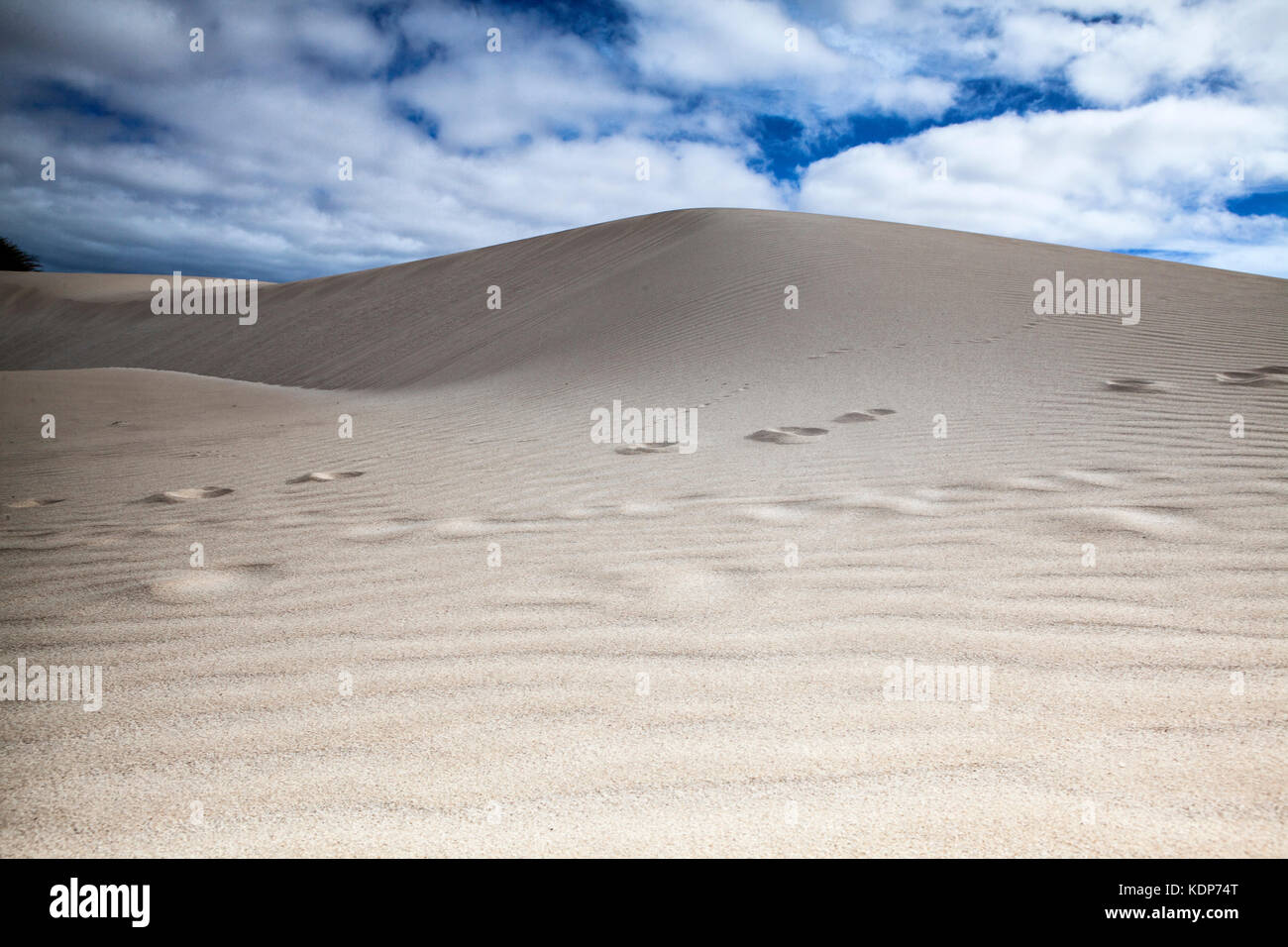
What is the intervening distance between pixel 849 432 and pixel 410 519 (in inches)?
121

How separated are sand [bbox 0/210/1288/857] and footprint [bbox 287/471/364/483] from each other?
1.5 inches

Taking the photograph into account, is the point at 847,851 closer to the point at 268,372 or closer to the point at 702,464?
the point at 702,464

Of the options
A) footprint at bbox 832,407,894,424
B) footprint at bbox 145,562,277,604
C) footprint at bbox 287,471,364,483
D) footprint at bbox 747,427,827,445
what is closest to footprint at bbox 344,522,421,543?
footprint at bbox 145,562,277,604

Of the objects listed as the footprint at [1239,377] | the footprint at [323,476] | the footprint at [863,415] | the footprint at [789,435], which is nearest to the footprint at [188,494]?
the footprint at [323,476]

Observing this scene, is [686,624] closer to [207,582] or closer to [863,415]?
[207,582]

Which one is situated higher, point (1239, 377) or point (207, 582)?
point (1239, 377)

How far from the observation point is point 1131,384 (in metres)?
5.85

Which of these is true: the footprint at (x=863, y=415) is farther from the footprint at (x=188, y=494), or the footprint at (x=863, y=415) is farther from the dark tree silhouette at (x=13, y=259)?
the dark tree silhouette at (x=13, y=259)

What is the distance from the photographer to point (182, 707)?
1.91 meters

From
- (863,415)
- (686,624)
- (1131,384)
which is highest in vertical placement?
(1131,384)

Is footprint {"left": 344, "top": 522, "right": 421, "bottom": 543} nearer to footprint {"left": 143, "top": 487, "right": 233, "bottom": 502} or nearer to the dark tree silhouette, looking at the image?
footprint {"left": 143, "top": 487, "right": 233, "bottom": 502}

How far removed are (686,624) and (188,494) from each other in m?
3.59

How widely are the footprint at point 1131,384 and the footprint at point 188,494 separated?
652 centimetres

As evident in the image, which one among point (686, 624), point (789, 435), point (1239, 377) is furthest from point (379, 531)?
point (1239, 377)
